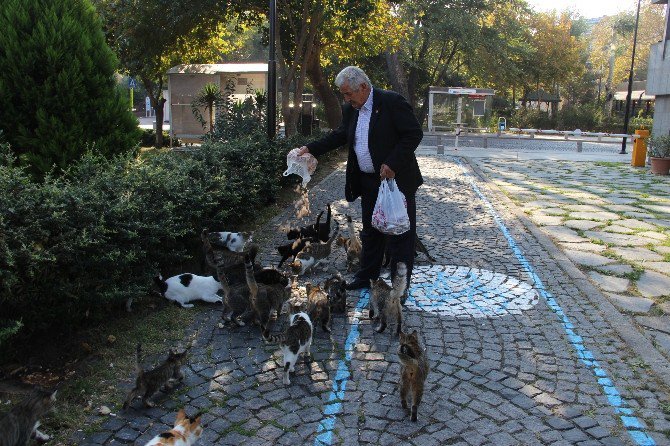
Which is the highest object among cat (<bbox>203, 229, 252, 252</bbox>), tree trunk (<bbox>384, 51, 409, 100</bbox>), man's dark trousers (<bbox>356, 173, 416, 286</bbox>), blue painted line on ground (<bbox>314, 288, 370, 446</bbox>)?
tree trunk (<bbox>384, 51, 409, 100</bbox>)

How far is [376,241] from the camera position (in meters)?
6.27

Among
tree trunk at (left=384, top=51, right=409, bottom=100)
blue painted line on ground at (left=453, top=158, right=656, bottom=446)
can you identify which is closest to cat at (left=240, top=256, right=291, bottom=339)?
blue painted line on ground at (left=453, top=158, right=656, bottom=446)

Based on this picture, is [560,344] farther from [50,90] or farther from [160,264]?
[50,90]

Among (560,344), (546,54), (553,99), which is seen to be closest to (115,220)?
(560,344)

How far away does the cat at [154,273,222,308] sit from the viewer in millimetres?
5730

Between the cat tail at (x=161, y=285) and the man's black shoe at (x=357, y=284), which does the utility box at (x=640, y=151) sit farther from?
the cat tail at (x=161, y=285)

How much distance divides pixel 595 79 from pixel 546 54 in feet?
74.2

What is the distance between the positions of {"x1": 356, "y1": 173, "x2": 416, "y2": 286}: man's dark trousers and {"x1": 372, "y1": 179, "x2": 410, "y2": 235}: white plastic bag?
28 cm

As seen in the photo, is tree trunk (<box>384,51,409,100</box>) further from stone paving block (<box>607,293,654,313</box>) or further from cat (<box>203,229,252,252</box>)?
stone paving block (<box>607,293,654,313</box>)

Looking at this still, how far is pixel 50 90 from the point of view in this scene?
732 centimetres

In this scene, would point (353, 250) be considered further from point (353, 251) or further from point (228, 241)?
point (228, 241)

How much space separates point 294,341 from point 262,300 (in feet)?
2.76

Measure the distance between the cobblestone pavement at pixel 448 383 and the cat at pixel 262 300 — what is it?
0.54 ft

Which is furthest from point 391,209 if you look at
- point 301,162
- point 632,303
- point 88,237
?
point 632,303
